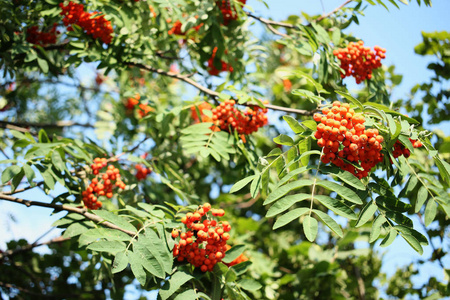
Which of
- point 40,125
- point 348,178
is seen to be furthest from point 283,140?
point 40,125

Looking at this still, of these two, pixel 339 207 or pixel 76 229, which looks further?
pixel 76 229

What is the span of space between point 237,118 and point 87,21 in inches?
54.8

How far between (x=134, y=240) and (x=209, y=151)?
2.76 ft

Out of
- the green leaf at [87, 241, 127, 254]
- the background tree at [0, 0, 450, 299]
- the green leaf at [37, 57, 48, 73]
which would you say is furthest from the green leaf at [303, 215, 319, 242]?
the green leaf at [37, 57, 48, 73]

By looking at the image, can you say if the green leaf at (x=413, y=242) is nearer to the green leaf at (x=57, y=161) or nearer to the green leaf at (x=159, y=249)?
the green leaf at (x=159, y=249)

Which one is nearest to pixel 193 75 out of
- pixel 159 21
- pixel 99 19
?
pixel 159 21

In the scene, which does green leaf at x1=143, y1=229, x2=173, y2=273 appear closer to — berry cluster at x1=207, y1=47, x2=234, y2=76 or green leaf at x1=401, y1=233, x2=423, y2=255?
green leaf at x1=401, y1=233, x2=423, y2=255

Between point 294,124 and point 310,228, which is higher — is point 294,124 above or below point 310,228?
above

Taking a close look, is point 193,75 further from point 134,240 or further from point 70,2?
point 134,240

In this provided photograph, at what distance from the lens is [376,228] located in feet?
6.01

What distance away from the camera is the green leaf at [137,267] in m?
1.82

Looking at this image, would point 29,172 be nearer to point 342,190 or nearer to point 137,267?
point 137,267

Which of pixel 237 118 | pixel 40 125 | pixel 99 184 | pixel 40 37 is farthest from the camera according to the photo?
pixel 40 125

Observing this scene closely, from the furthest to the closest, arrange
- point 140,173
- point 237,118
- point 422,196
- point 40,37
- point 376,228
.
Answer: point 140,173 → point 40,37 → point 237,118 → point 422,196 → point 376,228
